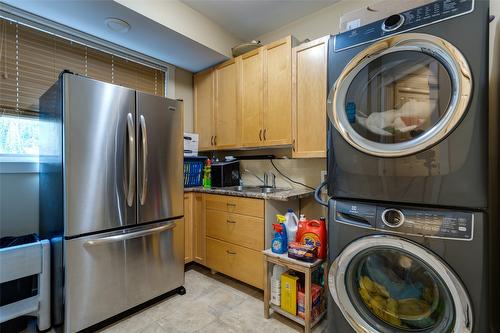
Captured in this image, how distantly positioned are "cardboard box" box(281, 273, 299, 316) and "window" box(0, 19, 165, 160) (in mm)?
2181

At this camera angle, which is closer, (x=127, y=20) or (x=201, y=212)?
(x=127, y=20)

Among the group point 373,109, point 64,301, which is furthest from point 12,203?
point 373,109

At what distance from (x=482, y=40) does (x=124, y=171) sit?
202cm

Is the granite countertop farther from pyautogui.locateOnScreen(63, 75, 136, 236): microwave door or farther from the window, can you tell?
the window

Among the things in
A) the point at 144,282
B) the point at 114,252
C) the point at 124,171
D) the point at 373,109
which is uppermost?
the point at 373,109

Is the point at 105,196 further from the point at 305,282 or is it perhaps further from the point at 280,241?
the point at 305,282

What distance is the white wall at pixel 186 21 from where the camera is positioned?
1.89 meters

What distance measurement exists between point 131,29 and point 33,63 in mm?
808

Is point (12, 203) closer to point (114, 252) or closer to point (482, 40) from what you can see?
point (114, 252)

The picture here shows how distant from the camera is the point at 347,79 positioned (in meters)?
1.27

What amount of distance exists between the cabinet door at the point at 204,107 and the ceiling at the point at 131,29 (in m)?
0.20

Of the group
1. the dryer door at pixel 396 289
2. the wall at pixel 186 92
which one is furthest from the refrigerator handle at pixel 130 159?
the dryer door at pixel 396 289

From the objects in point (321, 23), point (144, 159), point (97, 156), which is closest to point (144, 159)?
point (144, 159)

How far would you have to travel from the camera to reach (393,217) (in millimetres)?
1104
